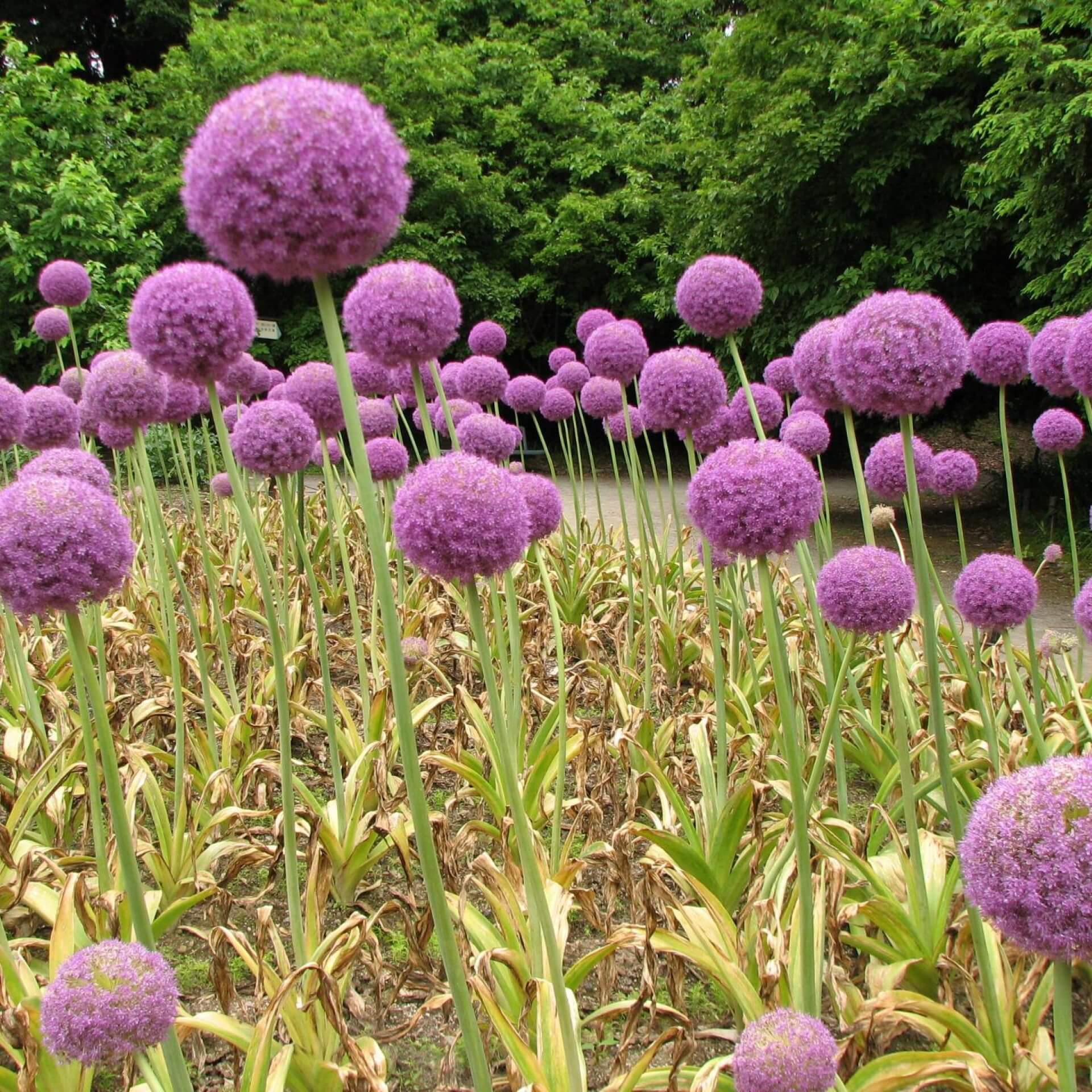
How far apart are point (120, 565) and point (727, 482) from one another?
130 cm

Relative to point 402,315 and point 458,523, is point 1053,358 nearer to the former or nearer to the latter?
point 402,315

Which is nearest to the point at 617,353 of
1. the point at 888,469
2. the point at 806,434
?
the point at 806,434

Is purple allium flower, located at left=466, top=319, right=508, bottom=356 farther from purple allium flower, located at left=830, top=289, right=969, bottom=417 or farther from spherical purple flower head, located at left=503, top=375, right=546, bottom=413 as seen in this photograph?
purple allium flower, located at left=830, top=289, right=969, bottom=417

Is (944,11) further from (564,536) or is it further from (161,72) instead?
(161,72)

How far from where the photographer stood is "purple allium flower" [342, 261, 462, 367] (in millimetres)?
2416

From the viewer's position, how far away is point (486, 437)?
11.3 feet

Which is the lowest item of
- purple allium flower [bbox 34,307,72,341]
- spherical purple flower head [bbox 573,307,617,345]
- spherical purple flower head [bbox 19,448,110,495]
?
spherical purple flower head [bbox 19,448,110,495]

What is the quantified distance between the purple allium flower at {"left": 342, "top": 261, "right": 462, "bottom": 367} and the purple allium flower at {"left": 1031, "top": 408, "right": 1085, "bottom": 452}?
309 cm

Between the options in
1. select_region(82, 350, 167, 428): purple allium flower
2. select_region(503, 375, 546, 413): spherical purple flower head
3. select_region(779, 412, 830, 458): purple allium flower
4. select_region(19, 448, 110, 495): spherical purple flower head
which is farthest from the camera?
select_region(503, 375, 546, 413): spherical purple flower head

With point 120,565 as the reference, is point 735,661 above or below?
below

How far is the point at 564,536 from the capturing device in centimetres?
721

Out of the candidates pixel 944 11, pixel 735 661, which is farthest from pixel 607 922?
pixel 944 11

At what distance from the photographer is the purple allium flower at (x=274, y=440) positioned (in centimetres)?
278

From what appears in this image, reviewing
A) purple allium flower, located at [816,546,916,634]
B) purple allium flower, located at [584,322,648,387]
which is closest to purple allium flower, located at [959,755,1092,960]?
purple allium flower, located at [816,546,916,634]
